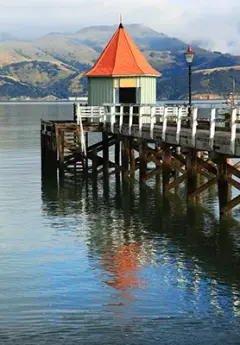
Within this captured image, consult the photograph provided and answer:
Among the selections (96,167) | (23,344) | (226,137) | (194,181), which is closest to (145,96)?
(96,167)

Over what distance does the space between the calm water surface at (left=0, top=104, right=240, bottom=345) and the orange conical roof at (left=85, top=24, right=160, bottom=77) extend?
12742 millimetres

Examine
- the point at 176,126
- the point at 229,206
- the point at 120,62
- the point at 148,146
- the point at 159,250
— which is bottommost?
the point at 159,250

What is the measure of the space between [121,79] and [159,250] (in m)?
23.7

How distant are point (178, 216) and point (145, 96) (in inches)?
691

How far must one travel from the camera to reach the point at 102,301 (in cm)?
1723

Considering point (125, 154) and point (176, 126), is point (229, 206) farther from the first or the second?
point (125, 154)

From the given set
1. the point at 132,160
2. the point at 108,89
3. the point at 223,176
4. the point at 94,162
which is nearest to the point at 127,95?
the point at 108,89

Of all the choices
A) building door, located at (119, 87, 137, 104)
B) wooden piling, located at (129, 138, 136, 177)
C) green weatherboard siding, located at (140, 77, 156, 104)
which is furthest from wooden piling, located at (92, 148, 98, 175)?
green weatherboard siding, located at (140, 77, 156, 104)

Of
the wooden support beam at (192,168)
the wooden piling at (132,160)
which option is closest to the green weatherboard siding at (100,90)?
the wooden piling at (132,160)

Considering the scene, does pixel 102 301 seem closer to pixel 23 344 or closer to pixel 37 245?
pixel 23 344

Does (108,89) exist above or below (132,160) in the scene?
above

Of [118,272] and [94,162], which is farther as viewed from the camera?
[94,162]

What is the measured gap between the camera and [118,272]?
19.9m

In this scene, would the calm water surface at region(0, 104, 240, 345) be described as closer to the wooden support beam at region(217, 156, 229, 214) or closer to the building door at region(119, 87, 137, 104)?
the wooden support beam at region(217, 156, 229, 214)
